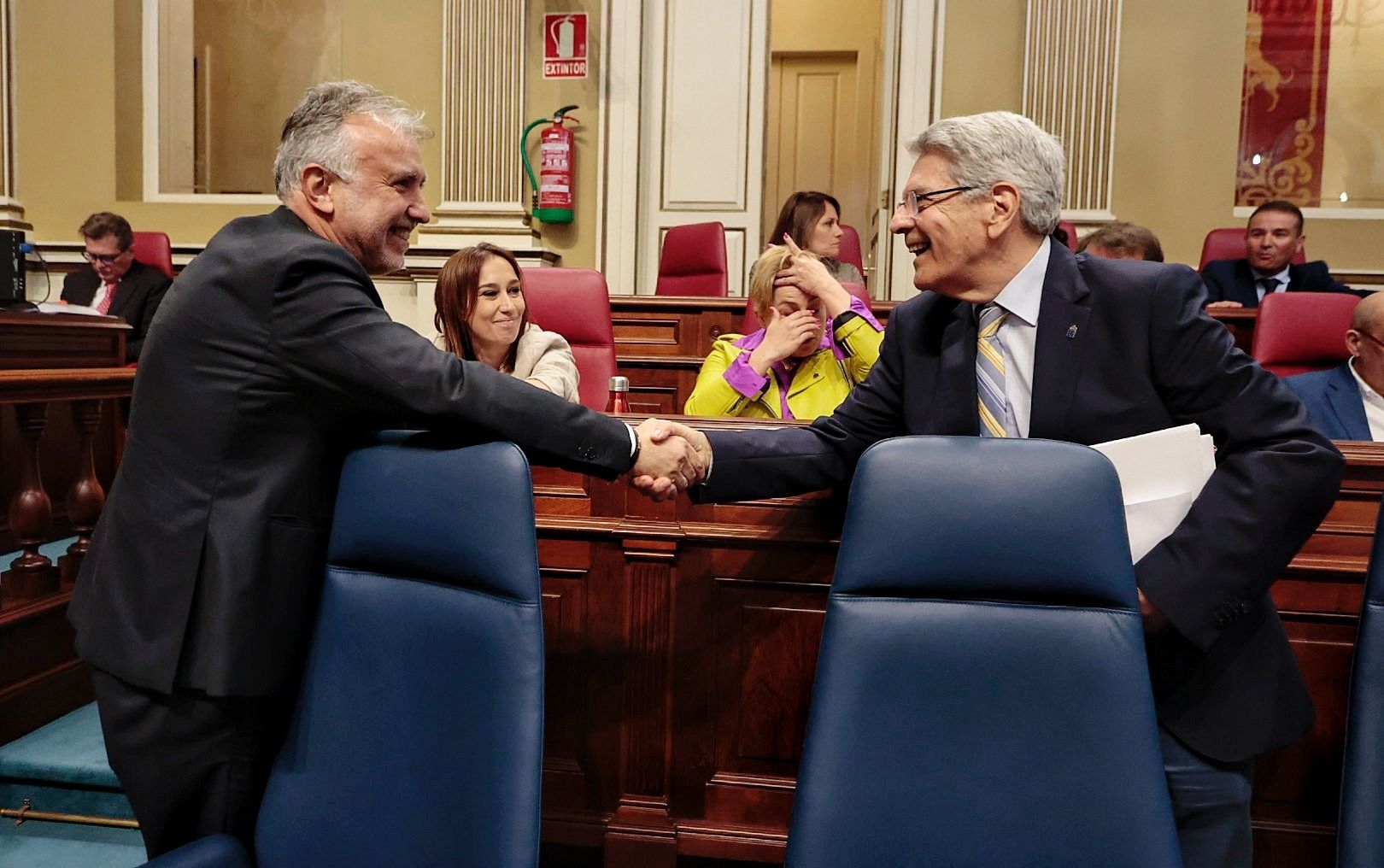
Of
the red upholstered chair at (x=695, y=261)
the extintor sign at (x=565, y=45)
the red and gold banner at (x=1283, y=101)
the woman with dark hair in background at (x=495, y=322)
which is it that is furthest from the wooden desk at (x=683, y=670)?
the red and gold banner at (x=1283, y=101)

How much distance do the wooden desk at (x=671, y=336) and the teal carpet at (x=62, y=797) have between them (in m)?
2.09

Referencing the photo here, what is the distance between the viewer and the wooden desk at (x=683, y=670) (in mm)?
1576

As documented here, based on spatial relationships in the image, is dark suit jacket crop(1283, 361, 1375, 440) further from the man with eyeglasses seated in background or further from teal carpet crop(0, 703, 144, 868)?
the man with eyeglasses seated in background

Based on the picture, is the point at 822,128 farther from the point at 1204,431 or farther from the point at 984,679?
the point at 984,679

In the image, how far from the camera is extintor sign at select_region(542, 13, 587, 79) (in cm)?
547

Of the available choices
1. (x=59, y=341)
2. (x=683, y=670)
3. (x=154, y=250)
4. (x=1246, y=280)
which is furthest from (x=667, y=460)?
(x=154, y=250)

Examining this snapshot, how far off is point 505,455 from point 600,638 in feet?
2.34

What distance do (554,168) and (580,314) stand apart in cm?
258

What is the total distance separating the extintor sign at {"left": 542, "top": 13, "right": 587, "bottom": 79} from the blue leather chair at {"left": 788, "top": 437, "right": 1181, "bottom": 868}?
503 cm

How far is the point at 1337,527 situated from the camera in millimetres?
1510

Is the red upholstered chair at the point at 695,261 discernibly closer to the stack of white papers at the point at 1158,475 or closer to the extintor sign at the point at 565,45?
the extintor sign at the point at 565,45

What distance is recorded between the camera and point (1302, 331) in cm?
314

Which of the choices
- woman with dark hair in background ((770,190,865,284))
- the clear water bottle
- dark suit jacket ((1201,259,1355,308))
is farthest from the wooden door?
the clear water bottle

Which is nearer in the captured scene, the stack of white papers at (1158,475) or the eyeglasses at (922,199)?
the stack of white papers at (1158,475)
